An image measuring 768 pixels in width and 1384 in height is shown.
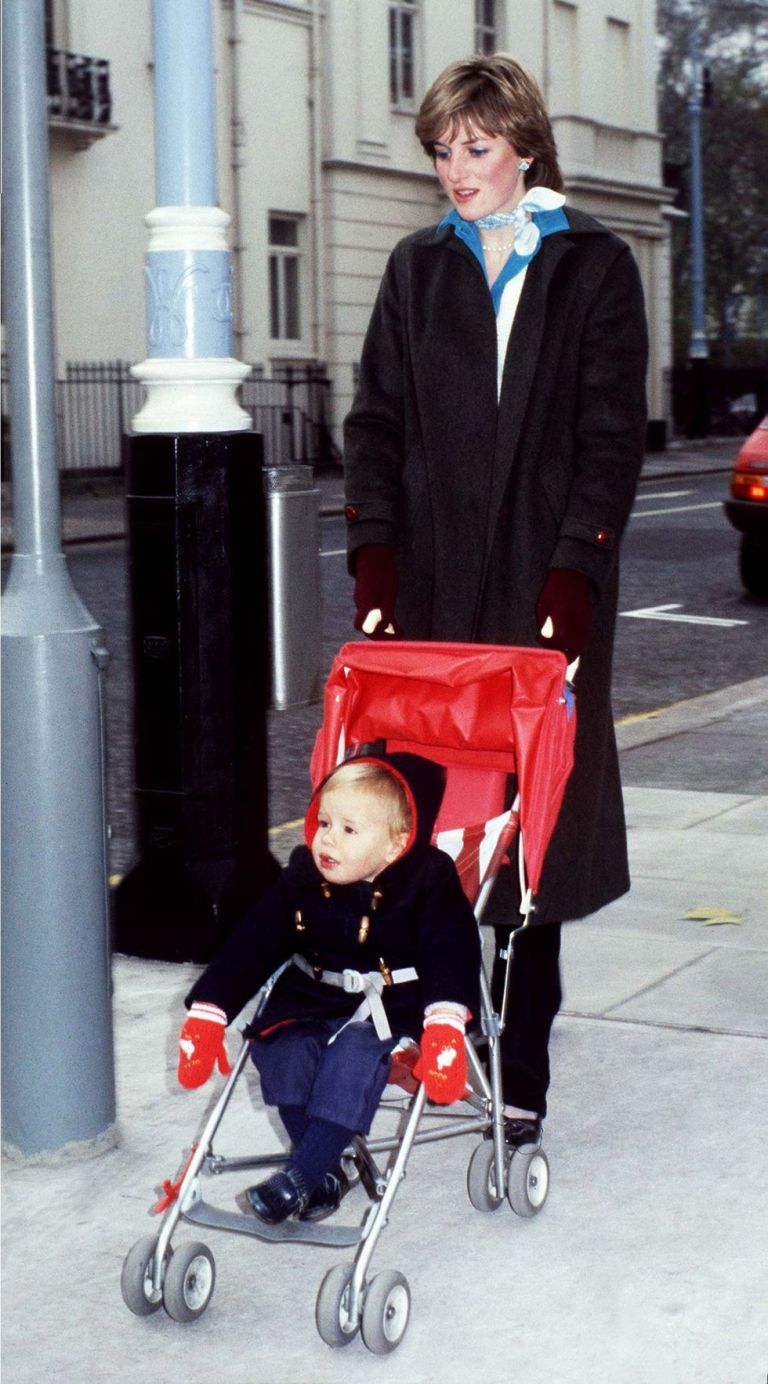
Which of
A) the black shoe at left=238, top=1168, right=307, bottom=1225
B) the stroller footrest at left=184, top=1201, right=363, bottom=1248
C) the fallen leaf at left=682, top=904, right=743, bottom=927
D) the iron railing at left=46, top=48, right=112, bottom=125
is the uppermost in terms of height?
the iron railing at left=46, top=48, right=112, bottom=125

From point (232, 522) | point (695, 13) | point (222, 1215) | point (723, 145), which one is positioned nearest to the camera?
point (222, 1215)

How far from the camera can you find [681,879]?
5.88 m

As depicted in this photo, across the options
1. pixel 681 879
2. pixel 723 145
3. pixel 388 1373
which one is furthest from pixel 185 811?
pixel 723 145

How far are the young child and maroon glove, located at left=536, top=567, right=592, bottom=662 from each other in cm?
42

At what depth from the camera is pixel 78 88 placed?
2438 cm

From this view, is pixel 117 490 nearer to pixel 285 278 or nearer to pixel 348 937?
pixel 285 278

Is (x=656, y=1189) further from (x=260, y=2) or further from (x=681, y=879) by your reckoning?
(x=260, y=2)

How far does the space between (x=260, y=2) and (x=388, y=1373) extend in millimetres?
26362

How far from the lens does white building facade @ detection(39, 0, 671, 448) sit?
24828 millimetres

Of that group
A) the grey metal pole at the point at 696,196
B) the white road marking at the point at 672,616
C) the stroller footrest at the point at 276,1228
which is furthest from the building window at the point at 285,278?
the stroller footrest at the point at 276,1228

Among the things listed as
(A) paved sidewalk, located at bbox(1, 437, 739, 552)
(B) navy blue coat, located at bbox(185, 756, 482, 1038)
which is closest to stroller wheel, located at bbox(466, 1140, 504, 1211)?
(B) navy blue coat, located at bbox(185, 756, 482, 1038)

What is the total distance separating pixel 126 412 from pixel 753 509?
46.4 feet

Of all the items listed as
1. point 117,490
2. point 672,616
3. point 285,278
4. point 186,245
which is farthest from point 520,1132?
point 285,278

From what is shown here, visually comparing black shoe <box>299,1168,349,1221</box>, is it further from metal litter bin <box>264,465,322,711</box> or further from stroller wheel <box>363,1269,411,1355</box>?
metal litter bin <box>264,465,322,711</box>
